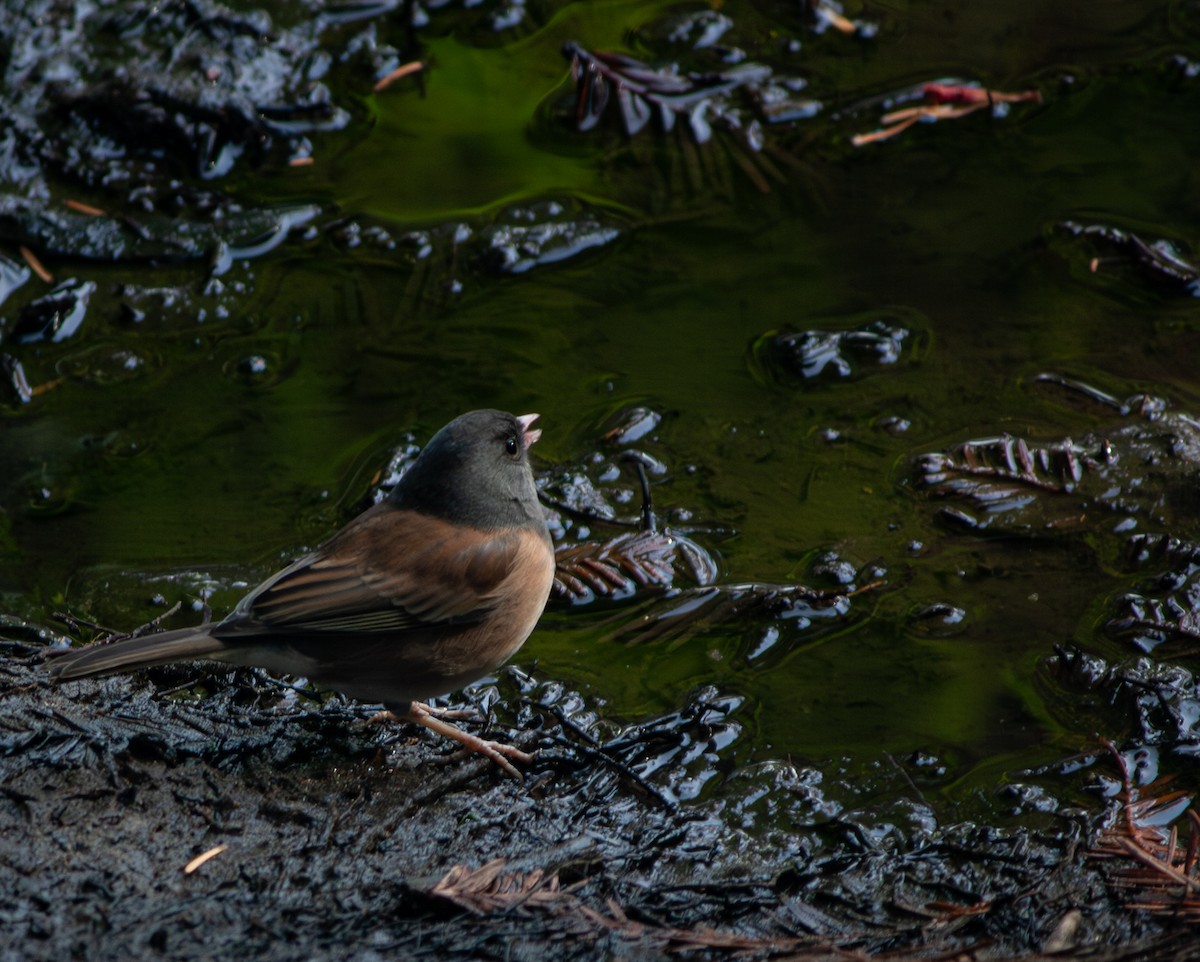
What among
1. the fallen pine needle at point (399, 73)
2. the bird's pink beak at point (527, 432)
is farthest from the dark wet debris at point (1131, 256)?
the fallen pine needle at point (399, 73)

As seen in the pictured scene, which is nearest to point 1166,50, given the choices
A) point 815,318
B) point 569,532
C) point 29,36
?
point 815,318

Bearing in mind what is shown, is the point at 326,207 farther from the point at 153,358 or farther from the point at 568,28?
the point at 568,28

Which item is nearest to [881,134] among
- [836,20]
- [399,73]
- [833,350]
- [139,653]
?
[836,20]

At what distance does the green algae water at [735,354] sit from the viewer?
4.25m

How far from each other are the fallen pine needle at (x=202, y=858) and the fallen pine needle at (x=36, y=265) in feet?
11.7

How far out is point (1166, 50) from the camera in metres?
6.75

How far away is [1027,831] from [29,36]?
6.05 m

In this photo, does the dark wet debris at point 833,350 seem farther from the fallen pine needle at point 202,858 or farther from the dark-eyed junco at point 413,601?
the fallen pine needle at point 202,858

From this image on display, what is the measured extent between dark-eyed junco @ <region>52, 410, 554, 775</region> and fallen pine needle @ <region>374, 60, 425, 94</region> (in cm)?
331

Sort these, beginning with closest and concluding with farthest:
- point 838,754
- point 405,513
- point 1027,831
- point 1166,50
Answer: point 1027,831, point 838,754, point 405,513, point 1166,50

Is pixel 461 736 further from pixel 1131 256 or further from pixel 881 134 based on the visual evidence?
pixel 881 134

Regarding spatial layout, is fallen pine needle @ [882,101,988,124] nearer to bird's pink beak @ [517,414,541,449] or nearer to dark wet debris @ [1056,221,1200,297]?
dark wet debris @ [1056,221,1200,297]

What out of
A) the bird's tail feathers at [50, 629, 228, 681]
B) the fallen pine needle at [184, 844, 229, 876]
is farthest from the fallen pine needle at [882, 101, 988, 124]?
the fallen pine needle at [184, 844, 229, 876]

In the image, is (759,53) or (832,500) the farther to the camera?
(759,53)
